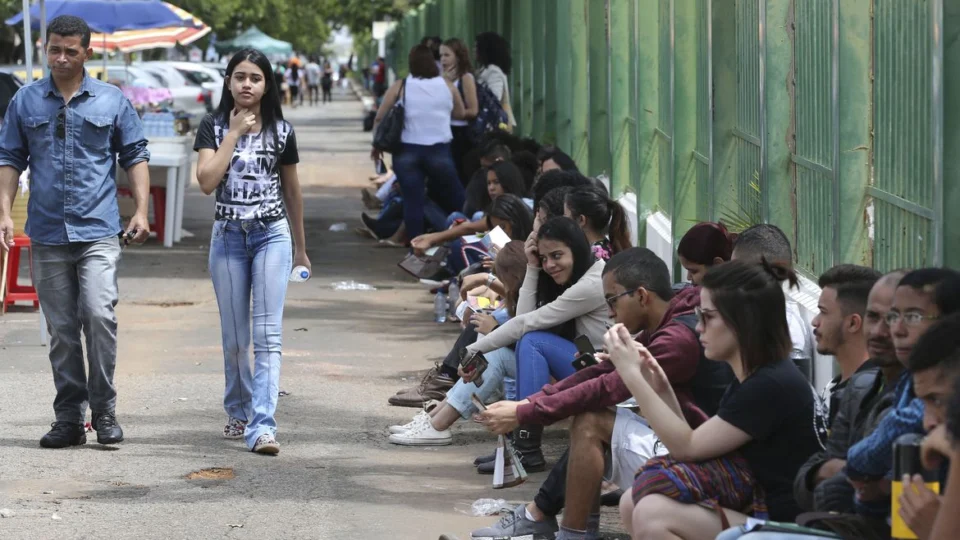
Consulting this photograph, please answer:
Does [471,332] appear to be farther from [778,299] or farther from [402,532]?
[778,299]

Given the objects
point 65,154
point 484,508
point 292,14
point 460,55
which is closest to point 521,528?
point 484,508

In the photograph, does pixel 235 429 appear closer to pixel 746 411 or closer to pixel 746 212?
pixel 746 212

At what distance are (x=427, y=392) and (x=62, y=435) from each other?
1966 millimetres

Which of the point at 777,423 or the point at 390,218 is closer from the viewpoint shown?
the point at 777,423

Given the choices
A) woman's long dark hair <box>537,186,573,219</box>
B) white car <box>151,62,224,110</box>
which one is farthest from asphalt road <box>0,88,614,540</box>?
white car <box>151,62,224,110</box>

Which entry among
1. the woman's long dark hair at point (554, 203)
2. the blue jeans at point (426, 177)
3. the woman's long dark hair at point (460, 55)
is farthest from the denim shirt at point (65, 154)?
the woman's long dark hair at point (460, 55)

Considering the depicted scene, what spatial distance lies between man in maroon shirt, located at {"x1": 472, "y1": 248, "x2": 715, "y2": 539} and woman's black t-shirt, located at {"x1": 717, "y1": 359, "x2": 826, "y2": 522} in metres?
0.70

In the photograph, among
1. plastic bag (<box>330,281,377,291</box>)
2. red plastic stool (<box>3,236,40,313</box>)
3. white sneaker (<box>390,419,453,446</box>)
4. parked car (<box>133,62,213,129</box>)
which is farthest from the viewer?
parked car (<box>133,62,213,129</box>)

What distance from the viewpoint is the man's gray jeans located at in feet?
24.8

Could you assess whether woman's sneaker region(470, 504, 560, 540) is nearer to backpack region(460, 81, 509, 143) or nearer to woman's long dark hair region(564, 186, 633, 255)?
woman's long dark hair region(564, 186, 633, 255)

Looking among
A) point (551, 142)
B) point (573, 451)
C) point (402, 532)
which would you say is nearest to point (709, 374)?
point (573, 451)

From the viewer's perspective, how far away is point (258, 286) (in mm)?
7574

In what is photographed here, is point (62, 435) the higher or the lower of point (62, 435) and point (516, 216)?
the lower

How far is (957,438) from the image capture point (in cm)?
335
